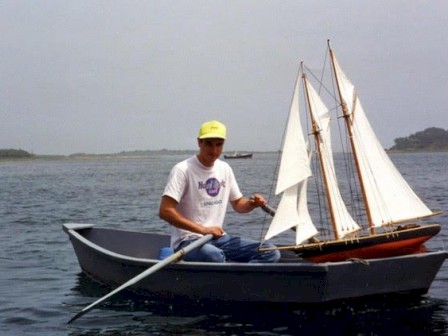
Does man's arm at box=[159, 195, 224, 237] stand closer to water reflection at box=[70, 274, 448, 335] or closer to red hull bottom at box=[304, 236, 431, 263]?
water reflection at box=[70, 274, 448, 335]

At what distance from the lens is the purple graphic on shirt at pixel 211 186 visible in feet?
31.4

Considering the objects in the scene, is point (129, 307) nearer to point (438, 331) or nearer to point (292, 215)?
point (292, 215)

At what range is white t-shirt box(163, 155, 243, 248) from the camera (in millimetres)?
9406

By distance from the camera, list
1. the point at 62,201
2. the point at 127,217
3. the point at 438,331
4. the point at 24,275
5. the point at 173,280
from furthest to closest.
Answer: the point at 62,201
the point at 127,217
the point at 24,275
the point at 173,280
the point at 438,331

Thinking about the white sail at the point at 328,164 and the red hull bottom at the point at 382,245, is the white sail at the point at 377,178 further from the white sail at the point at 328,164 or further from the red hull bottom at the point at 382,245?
the red hull bottom at the point at 382,245

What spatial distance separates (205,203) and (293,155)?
1.48 meters

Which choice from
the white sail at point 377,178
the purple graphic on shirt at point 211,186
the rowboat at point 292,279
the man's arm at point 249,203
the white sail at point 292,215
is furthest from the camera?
the white sail at point 377,178

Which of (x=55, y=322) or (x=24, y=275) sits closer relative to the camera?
(x=55, y=322)

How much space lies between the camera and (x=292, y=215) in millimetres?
10047

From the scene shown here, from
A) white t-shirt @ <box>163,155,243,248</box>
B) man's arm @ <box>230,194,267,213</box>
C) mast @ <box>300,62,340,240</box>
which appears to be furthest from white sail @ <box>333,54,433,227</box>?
white t-shirt @ <box>163,155,243,248</box>

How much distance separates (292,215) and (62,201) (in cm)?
2788

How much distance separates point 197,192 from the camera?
9.55 metres

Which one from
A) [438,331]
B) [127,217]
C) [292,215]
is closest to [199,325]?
[292,215]

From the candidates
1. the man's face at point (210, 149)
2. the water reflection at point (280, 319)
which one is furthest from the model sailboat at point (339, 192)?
the man's face at point (210, 149)
